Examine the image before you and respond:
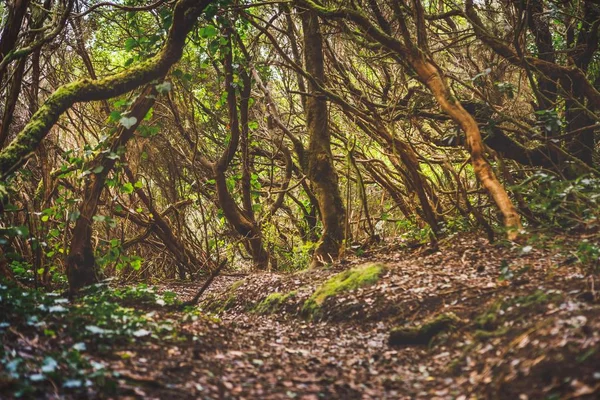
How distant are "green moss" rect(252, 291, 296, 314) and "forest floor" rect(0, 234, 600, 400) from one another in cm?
2

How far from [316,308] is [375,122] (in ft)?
9.41

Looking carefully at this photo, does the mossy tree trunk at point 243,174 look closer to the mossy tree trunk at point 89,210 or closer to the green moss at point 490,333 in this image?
the mossy tree trunk at point 89,210

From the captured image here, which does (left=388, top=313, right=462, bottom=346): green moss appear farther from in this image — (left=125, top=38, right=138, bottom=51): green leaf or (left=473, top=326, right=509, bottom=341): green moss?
(left=125, top=38, right=138, bottom=51): green leaf

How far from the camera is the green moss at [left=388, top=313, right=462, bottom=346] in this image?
12.6 feet

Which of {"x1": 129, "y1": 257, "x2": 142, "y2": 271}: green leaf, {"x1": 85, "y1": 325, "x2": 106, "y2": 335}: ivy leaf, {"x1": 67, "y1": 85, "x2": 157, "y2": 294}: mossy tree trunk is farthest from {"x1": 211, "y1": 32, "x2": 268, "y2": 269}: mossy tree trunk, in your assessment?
{"x1": 85, "y1": 325, "x2": 106, "y2": 335}: ivy leaf

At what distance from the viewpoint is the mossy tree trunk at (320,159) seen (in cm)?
706

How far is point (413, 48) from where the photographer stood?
553cm

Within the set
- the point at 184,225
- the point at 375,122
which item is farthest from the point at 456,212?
the point at 184,225

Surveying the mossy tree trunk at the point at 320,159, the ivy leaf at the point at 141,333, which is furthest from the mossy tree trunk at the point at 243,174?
the ivy leaf at the point at 141,333

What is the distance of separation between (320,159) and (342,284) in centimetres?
248

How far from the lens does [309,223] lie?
10.2 m

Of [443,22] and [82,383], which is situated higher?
[443,22]

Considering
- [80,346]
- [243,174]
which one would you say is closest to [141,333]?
[80,346]

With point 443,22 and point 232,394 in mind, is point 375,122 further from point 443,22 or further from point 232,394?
point 232,394
